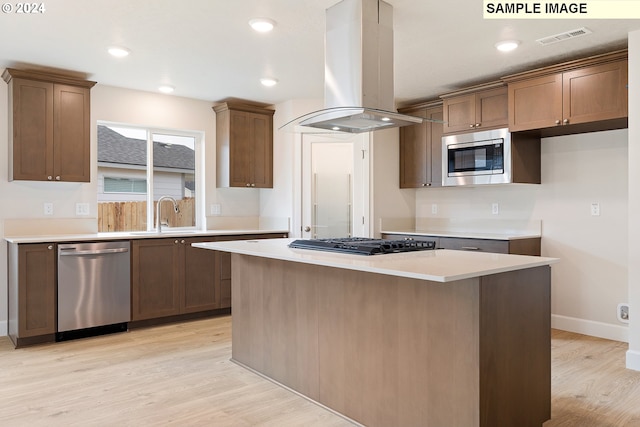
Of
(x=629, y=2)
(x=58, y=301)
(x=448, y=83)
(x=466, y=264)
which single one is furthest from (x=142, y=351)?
(x=629, y=2)

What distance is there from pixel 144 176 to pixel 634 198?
4.51m

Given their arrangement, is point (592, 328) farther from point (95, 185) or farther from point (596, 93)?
point (95, 185)

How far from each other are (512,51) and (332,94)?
68.1 inches

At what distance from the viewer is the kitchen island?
1948 millimetres

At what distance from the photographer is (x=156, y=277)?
174 inches

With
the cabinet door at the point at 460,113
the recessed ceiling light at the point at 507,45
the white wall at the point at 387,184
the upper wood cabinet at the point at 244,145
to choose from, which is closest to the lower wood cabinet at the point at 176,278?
the upper wood cabinet at the point at 244,145

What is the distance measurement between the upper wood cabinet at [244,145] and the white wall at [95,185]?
158mm

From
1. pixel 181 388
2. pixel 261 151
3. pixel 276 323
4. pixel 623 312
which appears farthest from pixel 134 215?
pixel 623 312

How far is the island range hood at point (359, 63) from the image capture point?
278 centimetres

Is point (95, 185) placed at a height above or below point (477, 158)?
below

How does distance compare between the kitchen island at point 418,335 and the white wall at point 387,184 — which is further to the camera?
the white wall at point 387,184

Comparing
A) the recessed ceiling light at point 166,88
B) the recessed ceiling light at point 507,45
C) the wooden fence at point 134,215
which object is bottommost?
the wooden fence at point 134,215

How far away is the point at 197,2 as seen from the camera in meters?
2.85

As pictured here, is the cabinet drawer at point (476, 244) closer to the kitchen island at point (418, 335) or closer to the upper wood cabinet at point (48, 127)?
the kitchen island at point (418, 335)
